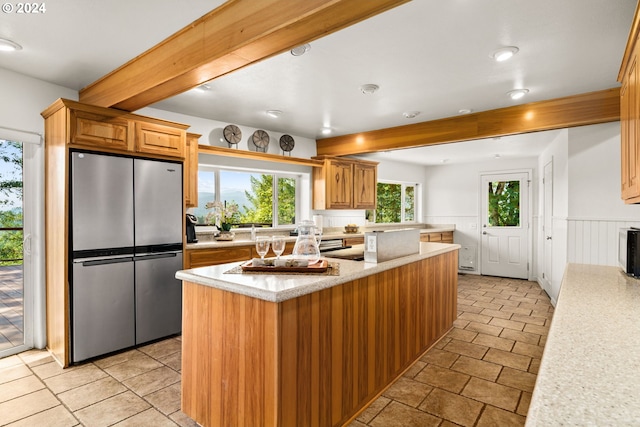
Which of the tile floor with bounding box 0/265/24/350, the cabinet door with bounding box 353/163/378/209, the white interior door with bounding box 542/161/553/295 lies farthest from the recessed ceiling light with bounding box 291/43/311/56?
the white interior door with bounding box 542/161/553/295

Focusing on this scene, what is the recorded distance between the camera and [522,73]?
2.99m

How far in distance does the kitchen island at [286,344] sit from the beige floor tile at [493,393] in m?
0.62

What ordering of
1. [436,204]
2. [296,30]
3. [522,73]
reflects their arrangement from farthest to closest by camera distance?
[436,204] < [522,73] < [296,30]

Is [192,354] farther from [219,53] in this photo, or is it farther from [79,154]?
[79,154]

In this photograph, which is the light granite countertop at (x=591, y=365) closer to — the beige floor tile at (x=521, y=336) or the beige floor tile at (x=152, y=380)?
the beige floor tile at (x=521, y=336)

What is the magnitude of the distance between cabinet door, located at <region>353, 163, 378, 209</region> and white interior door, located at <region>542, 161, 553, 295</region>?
2.74 meters

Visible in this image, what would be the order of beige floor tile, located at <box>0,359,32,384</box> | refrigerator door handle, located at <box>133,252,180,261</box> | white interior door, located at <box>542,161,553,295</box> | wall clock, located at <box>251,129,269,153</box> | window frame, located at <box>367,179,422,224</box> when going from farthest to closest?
window frame, located at <box>367,179,422,224</box> → white interior door, located at <box>542,161,553,295</box> → wall clock, located at <box>251,129,269,153</box> → refrigerator door handle, located at <box>133,252,180,261</box> → beige floor tile, located at <box>0,359,32,384</box>

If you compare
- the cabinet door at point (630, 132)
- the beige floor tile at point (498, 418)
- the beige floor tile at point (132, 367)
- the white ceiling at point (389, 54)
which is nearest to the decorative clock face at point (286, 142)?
the white ceiling at point (389, 54)

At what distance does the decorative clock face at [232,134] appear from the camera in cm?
462

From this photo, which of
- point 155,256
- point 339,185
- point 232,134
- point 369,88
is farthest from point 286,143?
point 155,256

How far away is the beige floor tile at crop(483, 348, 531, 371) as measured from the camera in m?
2.95

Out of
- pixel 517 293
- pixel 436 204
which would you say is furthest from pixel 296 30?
pixel 436 204

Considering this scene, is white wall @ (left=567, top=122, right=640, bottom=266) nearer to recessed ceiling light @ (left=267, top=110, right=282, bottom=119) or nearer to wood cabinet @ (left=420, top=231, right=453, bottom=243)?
wood cabinet @ (left=420, top=231, right=453, bottom=243)

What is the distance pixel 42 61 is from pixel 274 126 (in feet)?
8.82
